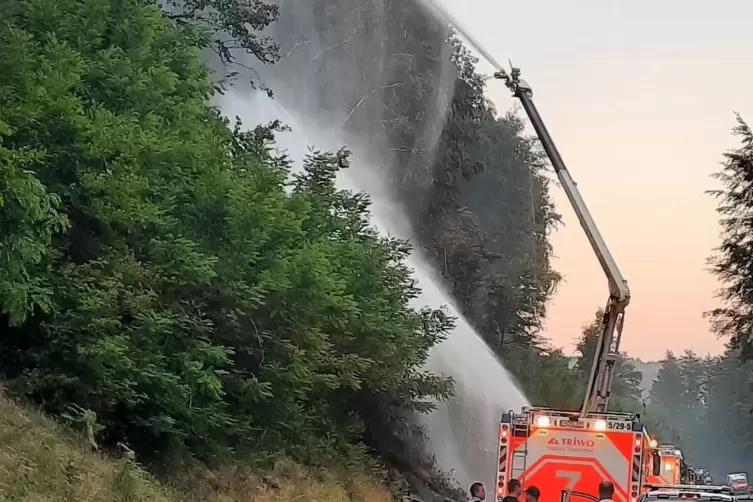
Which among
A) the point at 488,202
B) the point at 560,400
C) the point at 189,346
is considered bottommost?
the point at 189,346

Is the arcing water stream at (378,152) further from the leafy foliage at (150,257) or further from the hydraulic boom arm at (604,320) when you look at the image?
the hydraulic boom arm at (604,320)

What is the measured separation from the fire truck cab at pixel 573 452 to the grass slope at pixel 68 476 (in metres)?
3.72

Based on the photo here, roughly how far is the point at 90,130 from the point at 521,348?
3358cm

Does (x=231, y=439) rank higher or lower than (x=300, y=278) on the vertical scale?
lower

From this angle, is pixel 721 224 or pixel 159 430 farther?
pixel 721 224

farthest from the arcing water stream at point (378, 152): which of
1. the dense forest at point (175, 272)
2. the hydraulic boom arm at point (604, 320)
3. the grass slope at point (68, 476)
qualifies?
the grass slope at point (68, 476)

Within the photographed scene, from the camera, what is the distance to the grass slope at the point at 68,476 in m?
9.73

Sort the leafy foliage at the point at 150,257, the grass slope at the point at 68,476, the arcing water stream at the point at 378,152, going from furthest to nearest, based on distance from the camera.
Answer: the arcing water stream at the point at 378,152, the leafy foliage at the point at 150,257, the grass slope at the point at 68,476

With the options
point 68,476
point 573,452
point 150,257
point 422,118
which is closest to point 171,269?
point 150,257

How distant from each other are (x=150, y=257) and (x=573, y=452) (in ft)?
19.6

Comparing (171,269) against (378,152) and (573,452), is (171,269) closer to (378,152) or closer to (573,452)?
(573,452)

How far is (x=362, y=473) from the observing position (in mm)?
19938

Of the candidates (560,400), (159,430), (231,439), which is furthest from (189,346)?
(560,400)

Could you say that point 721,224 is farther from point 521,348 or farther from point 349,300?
point 521,348
